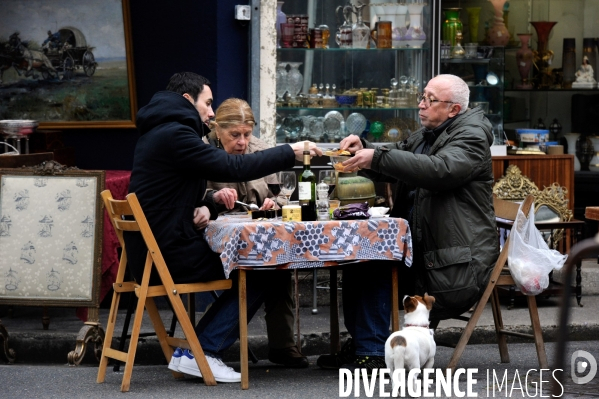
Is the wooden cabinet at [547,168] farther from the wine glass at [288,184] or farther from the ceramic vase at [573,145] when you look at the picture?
the wine glass at [288,184]

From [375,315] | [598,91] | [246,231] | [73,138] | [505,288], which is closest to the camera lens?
[246,231]

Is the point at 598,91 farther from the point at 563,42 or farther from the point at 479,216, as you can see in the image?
the point at 479,216

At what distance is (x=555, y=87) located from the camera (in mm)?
9375

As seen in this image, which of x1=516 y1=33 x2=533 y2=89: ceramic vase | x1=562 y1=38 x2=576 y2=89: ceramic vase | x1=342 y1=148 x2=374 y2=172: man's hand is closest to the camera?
x1=342 y1=148 x2=374 y2=172: man's hand

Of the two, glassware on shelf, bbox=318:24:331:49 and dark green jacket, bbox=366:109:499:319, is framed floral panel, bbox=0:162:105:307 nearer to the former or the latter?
dark green jacket, bbox=366:109:499:319

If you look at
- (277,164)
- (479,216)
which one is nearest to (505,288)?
(479,216)

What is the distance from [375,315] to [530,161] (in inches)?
133

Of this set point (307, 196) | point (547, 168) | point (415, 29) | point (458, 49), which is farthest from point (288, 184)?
point (547, 168)

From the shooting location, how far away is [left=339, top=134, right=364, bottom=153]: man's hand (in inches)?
225

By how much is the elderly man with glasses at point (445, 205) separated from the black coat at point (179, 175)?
0.60 m

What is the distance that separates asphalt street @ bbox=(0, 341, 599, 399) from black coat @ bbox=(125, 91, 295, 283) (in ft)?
2.01

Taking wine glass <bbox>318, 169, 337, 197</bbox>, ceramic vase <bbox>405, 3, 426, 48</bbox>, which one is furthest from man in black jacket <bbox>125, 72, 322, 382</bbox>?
ceramic vase <bbox>405, 3, 426, 48</bbox>

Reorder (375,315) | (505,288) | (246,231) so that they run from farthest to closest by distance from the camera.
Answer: (505,288), (375,315), (246,231)

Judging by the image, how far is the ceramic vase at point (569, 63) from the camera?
30.8ft
